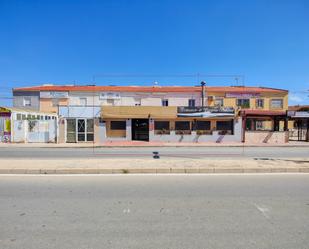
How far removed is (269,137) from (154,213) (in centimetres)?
2123

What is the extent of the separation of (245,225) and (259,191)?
2.16 metres

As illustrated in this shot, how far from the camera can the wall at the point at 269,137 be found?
21.4 metres

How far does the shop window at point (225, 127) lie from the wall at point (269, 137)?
2170 millimetres

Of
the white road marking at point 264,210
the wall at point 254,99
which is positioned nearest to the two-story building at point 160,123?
the wall at point 254,99

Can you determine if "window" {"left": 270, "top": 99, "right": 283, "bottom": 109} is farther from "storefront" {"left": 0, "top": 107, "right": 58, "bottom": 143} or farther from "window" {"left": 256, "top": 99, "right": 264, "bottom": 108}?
"storefront" {"left": 0, "top": 107, "right": 58, "bottom": 143}

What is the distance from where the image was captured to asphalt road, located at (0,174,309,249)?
3.12 metres

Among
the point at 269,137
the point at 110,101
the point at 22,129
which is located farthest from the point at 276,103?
the point at 22,129

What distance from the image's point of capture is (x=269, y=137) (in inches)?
846

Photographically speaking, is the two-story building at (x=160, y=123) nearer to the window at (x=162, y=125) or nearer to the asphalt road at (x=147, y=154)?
the window at (x=162, y=125)

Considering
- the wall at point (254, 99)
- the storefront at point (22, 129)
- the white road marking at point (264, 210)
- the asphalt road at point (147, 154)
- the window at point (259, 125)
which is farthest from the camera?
the wall at point (254, 99)

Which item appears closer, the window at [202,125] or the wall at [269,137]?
the wall at [269,137]

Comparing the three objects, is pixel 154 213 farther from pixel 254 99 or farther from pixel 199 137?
pixel 254 99

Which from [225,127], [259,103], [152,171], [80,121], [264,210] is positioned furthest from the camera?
[259,103]

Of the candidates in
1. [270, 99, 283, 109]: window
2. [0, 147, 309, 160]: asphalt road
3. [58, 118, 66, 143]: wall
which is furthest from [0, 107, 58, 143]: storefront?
[270, 99, 283, 109]: window
